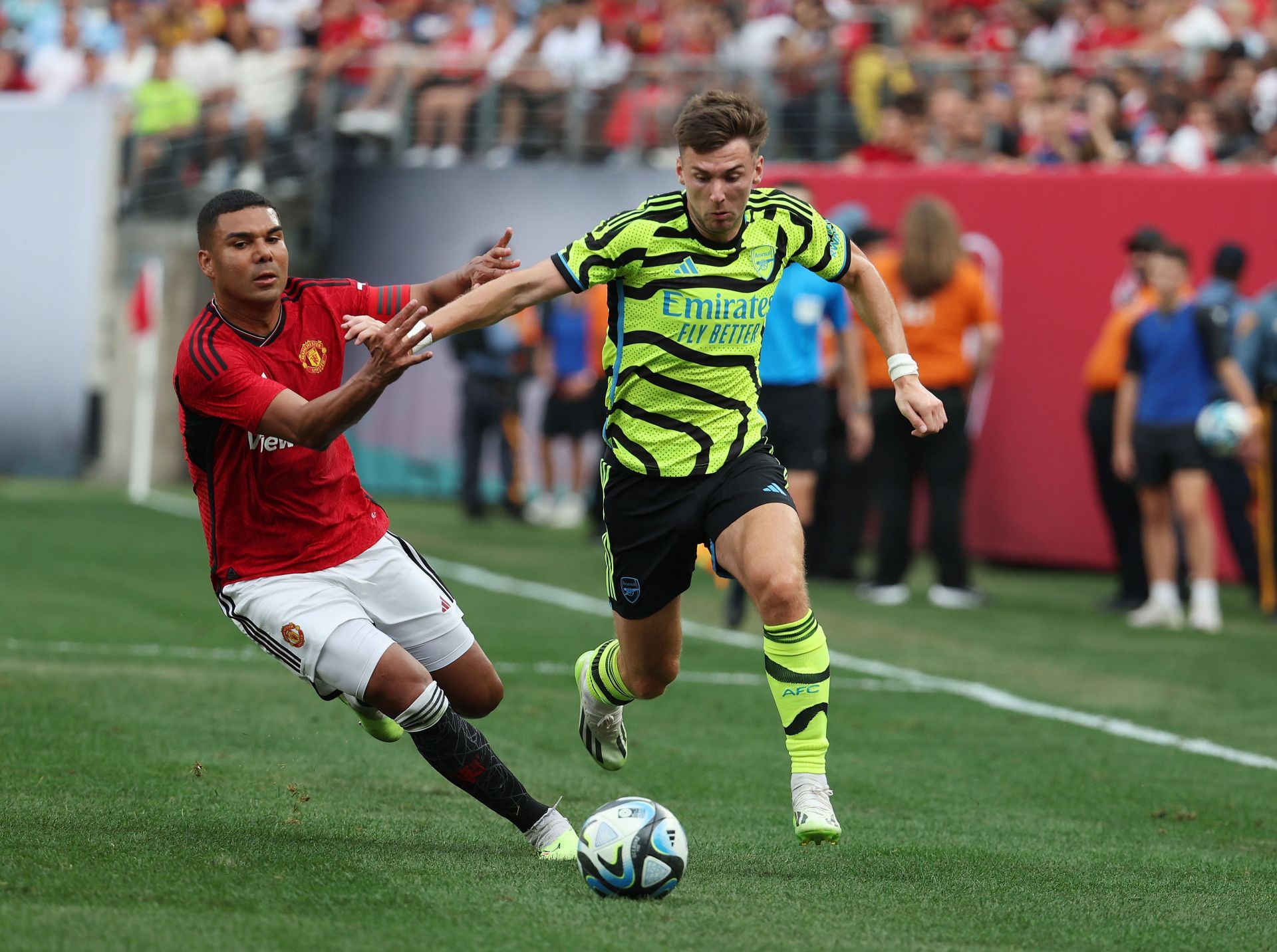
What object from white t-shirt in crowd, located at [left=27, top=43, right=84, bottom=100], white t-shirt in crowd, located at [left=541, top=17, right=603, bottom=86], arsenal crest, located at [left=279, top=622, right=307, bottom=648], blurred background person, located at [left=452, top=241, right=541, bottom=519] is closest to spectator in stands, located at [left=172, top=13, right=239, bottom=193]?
white t-shirt in crowd, located at [left=27, top=43, right=84, bottom=100]

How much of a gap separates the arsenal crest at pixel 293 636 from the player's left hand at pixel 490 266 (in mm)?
1246

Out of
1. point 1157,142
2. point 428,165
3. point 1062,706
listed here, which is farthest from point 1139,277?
point 428,165

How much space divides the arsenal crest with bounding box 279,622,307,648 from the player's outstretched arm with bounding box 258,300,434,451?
59 centimetres

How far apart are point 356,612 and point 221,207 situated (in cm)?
131

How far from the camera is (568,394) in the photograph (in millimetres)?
18844

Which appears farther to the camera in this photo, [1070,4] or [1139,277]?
[1070,4]

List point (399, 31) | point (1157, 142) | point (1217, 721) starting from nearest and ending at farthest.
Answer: point (1217, 721), point (1157, 142), point (399, 31)

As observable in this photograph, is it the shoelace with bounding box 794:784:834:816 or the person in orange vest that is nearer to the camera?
the shoelace with bounding box 794:784:834:816

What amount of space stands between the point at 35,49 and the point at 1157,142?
14.9 m

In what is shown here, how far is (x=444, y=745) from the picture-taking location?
18.7ft

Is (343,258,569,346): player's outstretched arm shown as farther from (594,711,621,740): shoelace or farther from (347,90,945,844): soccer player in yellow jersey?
(594,711,621,740): shoelace

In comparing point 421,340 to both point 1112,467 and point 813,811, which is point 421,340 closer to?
point 813,811

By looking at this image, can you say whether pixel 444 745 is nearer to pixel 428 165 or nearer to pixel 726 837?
pixel 726 837

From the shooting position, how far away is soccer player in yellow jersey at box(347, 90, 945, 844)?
5.92 meters
